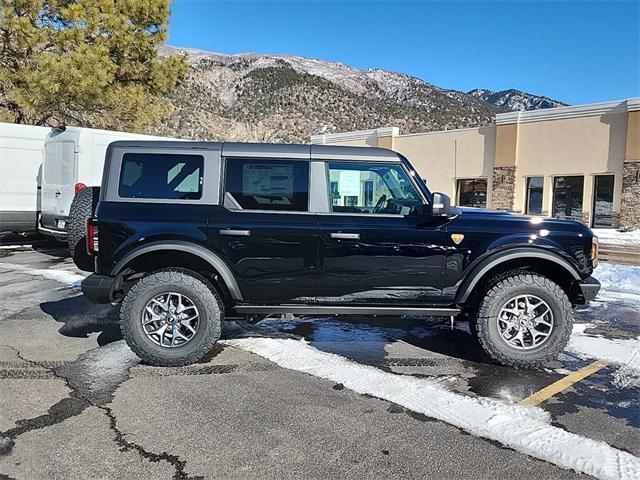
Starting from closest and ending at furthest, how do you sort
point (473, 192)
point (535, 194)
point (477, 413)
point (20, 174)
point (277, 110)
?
1. point (477, 413)
2. point (20, 174)
3. point (535, 194)
4. point (473, 192)
5. point (277, 110)

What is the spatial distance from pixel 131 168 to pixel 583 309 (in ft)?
19.6

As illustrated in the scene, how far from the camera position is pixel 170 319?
462 centimetres

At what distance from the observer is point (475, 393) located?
407cm

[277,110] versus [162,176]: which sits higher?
[277,110]

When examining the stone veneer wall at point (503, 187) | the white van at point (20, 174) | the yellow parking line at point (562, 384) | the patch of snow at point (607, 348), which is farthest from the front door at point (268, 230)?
the stone veneer wall at point (503, 187)

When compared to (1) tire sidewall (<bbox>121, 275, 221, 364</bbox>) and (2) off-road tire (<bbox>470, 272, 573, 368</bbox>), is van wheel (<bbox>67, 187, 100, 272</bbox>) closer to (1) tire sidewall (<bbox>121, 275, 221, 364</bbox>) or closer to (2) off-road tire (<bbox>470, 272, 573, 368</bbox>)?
(1) tire sidewall (<bbox>121, 275, 221, 364</bbox>)

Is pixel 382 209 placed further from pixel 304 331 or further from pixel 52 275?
pixel 52 275

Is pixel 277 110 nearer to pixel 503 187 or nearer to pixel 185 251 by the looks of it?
pixel 503 187

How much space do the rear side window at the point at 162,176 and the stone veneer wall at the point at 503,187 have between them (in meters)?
20.5

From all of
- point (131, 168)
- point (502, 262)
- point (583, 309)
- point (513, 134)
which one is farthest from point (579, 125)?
point (131, 168)

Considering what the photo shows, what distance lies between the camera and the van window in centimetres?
1038

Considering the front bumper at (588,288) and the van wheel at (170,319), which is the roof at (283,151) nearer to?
the van wheel at (170,319)

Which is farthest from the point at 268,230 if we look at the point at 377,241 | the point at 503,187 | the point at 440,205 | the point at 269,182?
the point at 503,187

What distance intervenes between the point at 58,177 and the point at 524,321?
961 cm
